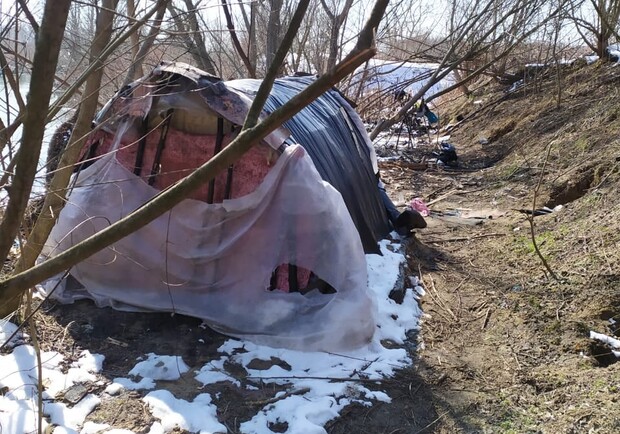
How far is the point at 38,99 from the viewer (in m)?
1.32

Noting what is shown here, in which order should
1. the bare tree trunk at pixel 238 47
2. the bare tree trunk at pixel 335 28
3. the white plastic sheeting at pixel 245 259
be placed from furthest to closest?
the bare tree trunk at pixel 335 28 → the bare tree trunk at pixel 238 47 → the white plastic sheeting at pixel 245 259

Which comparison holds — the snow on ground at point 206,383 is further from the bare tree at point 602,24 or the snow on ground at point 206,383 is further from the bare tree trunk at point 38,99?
the bare tree at point 602,24

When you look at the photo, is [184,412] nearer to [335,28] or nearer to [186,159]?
[186,159]

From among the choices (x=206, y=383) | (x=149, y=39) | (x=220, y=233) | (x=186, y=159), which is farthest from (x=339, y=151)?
(x=206, y=383)

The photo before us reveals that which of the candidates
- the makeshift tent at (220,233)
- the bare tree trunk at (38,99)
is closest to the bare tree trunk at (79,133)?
the makeshift tent at (220,233)

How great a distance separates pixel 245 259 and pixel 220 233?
0.29 m

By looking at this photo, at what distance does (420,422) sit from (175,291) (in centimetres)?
209

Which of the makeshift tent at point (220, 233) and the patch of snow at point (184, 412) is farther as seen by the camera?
the makeshift tent at point (220, 233)

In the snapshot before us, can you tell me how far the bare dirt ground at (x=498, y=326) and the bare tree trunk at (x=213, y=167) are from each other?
1856mm

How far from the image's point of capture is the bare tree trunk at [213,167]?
1228 millimetres

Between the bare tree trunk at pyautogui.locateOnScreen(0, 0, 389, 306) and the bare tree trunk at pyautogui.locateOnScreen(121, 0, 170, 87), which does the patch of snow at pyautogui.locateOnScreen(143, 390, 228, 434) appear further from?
the bare tree trunk at pyautogui.locateOnScreen(121, 0, 170, 87)

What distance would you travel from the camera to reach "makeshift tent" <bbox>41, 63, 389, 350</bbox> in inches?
155

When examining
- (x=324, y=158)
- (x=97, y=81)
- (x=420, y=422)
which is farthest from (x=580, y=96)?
(x=97, y=81)

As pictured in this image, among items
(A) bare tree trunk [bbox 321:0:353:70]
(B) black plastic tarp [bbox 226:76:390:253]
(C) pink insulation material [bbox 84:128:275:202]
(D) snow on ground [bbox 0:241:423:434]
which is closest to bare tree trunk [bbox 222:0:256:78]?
(B) black plastic tarp [bbox 226:76:390:253]
